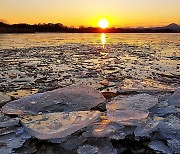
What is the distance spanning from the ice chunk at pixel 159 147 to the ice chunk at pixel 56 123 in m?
0.55

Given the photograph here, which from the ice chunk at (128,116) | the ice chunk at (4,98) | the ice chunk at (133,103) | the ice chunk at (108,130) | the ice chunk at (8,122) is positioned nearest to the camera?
the ice chunk at (108,130)

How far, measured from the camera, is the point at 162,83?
4570mm

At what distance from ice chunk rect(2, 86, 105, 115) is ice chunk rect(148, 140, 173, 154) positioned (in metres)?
0.89

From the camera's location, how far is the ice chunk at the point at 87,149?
2.03 metres

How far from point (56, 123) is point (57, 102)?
0.65 metres

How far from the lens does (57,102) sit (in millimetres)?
2979

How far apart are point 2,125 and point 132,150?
3.96 feet

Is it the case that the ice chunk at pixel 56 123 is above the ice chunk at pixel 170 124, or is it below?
above

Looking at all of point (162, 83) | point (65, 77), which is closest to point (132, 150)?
point (162, 83)

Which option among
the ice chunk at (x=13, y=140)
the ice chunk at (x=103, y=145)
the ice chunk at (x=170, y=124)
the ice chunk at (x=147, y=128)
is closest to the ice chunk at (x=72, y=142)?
the ice chunk at (x=103, y=145)

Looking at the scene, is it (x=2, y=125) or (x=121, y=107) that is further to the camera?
(x=121, y=107)

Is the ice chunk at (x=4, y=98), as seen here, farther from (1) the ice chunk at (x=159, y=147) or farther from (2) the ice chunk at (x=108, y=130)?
(1) the ice chunk at (x=159, y=147)

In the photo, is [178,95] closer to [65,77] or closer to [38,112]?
[38,112]

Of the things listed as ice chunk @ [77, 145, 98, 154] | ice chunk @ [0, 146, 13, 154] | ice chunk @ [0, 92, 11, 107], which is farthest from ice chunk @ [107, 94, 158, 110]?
ice chunk @ [0, 92, 11, 107]
